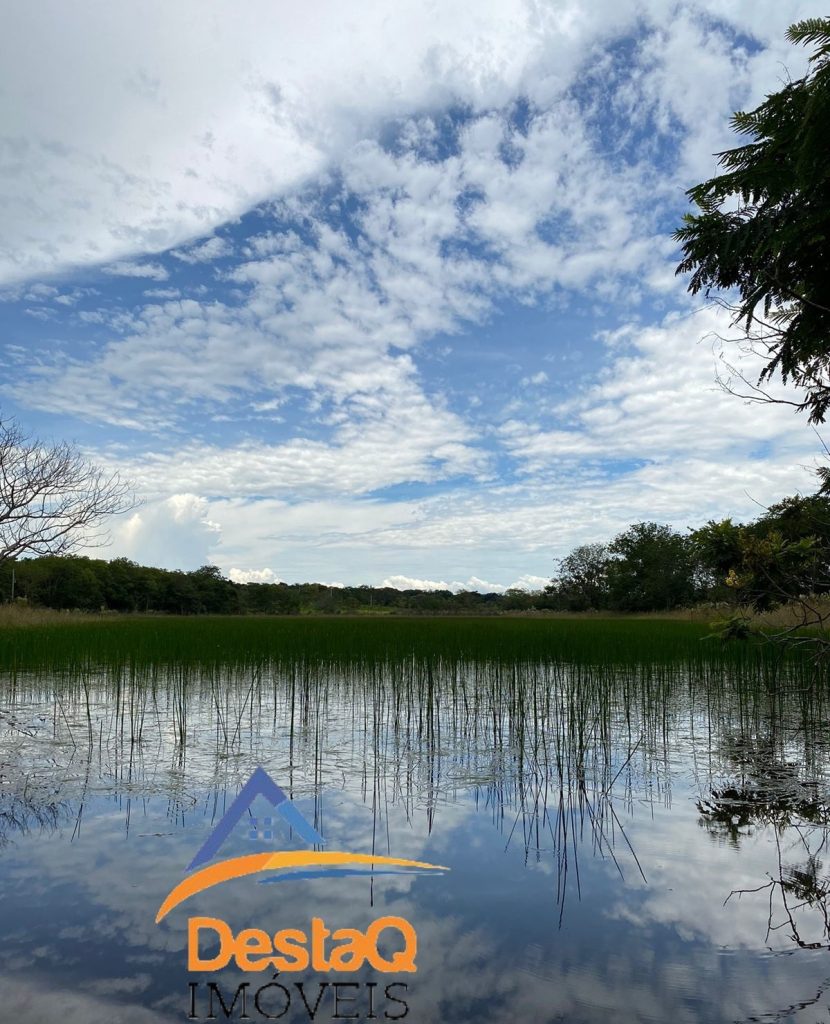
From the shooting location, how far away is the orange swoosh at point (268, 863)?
3.68 metres

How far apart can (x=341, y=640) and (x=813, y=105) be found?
16.4 m

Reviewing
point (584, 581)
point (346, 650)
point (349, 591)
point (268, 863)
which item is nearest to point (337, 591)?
point (349, 591)

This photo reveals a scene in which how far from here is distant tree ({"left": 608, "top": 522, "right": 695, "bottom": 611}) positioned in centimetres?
6272

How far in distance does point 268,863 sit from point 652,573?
214 feet

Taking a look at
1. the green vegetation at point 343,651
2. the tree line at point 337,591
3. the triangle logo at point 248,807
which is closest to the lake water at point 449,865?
the triangle logo at point 248,807

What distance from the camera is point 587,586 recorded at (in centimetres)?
7725

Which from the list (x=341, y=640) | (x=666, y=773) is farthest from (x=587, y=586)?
(x=666, y=773)

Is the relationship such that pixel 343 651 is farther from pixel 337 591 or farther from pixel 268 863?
pixel 337 591

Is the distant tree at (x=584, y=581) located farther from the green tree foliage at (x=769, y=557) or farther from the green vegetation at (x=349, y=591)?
the green tree foliage at (x=769, y=557)

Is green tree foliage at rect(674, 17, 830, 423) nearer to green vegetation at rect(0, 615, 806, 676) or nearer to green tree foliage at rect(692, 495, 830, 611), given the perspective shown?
green tree foliage at rect(692, 495, 830, 611)

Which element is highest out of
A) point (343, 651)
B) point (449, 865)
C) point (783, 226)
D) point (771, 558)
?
point (783, 226)

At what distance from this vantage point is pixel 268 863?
3.98 metres

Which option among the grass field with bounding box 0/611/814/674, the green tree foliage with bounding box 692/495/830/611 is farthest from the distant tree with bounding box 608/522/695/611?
Answer: the green tree foliage with bounding box 692/495/830/611

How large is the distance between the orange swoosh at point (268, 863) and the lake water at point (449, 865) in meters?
0.08
